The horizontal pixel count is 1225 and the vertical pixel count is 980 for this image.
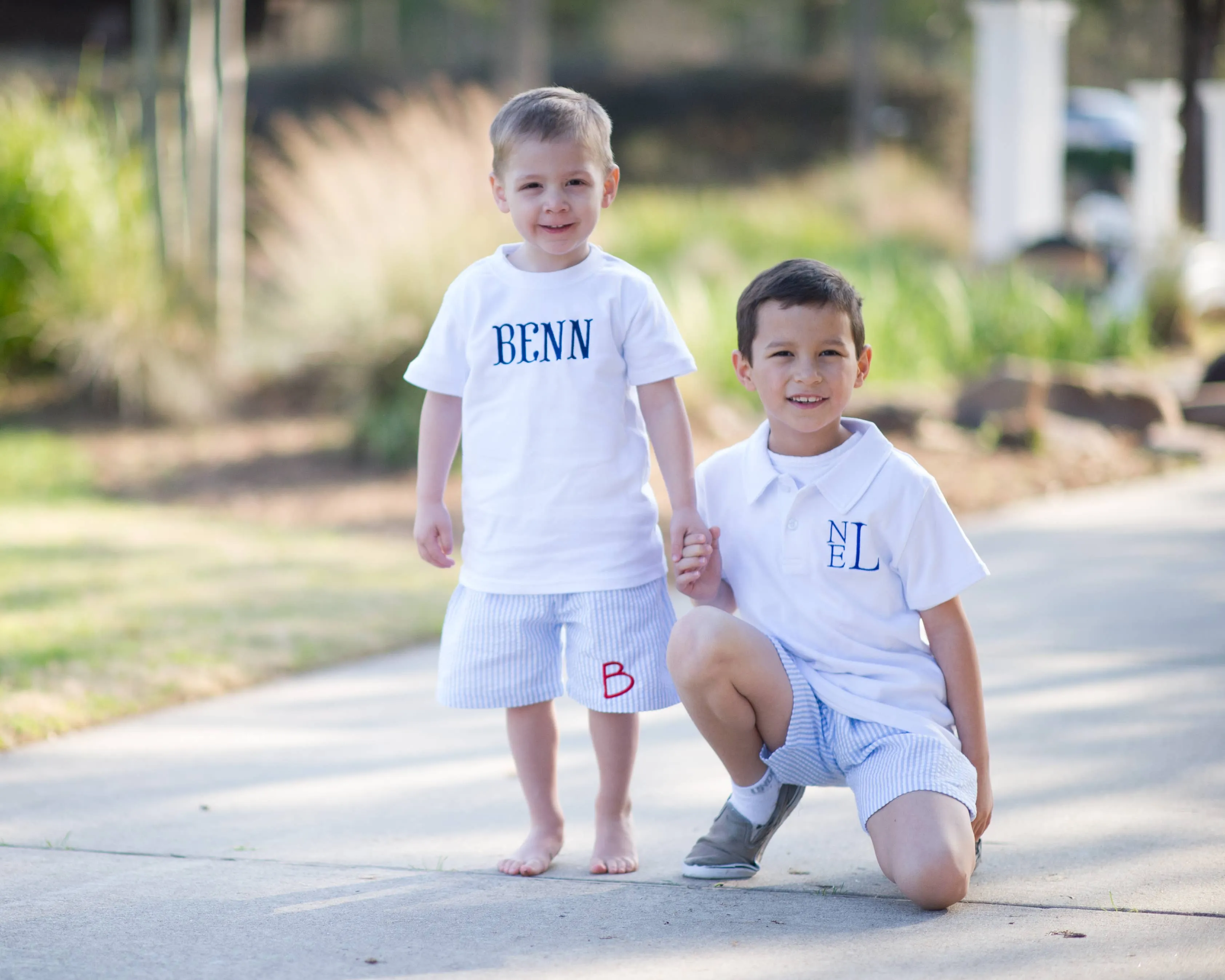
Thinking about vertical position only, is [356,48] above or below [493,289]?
above

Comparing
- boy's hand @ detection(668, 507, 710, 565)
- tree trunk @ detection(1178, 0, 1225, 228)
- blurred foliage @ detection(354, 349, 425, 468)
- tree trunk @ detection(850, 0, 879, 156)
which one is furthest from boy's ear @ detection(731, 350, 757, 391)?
tree trunk @ detection(850, 0, 879, 156)

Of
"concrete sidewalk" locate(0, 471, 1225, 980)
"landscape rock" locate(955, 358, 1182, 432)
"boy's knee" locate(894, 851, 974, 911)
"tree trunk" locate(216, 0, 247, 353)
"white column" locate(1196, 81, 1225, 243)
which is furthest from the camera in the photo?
"white column" locate(1196, 81, 1225, 243)

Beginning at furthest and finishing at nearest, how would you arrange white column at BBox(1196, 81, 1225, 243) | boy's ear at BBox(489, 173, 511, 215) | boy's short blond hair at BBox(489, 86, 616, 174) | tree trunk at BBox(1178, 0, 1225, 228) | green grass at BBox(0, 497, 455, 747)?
1. white column at BBox(1196, 81, 1225, 243)
2. tree trunk at BBox(1178, 0, 1225, 228)
3. green grass at BBox(0, 497, 455, 747)
4. boy's ear at BBox(489, 173, 511, 215)
5. boy's short blond hair at BBox(489, 86, 616, 174)

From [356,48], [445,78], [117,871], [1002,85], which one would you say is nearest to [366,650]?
[117,871]

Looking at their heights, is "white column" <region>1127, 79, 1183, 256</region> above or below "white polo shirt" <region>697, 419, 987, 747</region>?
above

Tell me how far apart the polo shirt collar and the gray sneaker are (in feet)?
1.80

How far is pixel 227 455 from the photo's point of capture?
789 cm

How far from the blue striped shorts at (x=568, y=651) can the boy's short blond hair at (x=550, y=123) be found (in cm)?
80

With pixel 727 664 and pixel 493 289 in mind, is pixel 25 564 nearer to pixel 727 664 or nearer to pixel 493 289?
pixel 493 289

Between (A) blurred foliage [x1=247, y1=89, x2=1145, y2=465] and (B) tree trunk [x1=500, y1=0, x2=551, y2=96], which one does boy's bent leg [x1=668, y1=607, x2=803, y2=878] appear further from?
(B) tree trunk [x1=500, y1=0, x2=551, y2=96]

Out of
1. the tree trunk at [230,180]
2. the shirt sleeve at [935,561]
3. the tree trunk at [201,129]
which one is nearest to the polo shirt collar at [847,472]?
the shirt sleeve at [935,561]

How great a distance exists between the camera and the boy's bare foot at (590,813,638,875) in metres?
2.69

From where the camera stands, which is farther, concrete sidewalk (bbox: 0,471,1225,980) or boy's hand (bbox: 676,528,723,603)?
boy's hand (bbox: 676,528,723,603)

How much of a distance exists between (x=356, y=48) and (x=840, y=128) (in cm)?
1189
